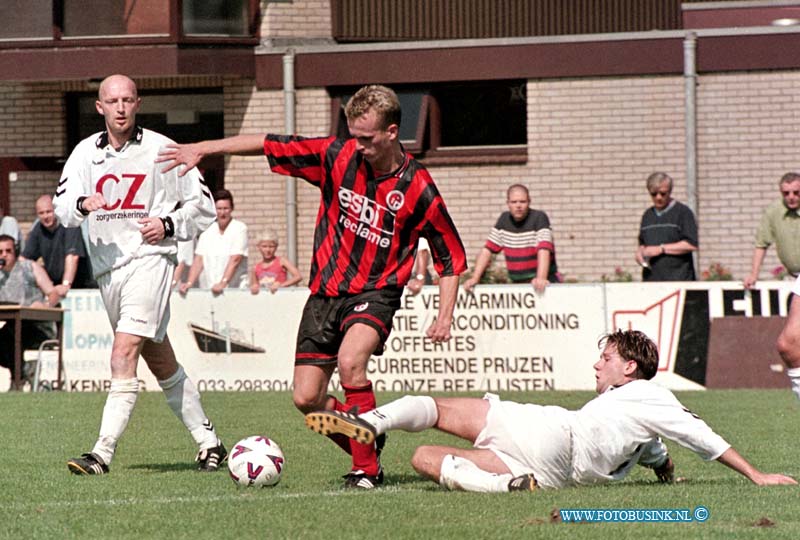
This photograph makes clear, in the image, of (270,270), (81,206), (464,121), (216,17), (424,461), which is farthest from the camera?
(464,121)

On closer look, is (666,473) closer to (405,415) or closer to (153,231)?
(405,415)

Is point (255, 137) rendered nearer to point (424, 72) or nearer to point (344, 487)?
point (344, 487)

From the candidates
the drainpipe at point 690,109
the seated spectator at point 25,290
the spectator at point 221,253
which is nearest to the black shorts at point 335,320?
the spectator at point 221,253

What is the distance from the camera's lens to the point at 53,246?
17.8 m

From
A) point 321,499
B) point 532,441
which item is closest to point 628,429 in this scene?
point 532,441

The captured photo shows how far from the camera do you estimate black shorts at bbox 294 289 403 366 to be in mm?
7873

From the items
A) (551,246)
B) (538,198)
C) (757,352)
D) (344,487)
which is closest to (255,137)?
(344,487)

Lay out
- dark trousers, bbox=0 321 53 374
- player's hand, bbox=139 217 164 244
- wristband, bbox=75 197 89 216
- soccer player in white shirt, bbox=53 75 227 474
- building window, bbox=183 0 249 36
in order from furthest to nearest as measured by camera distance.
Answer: building window, bbox=183 0 249 36 → dark trousers, bbox=0 321 53 374 → soccer player in white shirt, bbox=53 75 227 474 → player's hand, bbox=139 217 164 244 → wristband, bbox=75 197 89 216

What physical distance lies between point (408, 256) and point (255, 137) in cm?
104

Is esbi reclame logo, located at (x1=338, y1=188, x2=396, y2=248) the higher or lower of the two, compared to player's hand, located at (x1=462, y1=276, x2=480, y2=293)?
higher

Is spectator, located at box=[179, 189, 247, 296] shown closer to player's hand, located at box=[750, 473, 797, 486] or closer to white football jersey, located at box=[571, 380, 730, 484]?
white football jersey, located at box=[571, 380, 730, 484]

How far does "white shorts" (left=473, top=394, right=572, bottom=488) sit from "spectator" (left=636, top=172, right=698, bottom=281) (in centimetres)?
870

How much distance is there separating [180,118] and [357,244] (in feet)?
50.1

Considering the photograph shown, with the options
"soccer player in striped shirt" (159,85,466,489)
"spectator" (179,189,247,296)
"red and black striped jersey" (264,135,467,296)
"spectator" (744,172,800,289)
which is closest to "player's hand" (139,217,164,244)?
"soccer player in striped shirt" (159,85,466,489)
